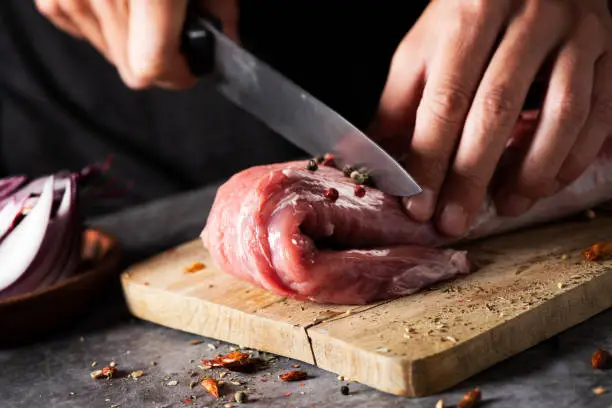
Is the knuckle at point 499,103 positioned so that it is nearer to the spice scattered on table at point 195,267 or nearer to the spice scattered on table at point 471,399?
the spice scattered on table at point 471,399

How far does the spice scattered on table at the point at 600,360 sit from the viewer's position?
5.32 feet

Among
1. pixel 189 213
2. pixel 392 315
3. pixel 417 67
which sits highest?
pixel 417 67

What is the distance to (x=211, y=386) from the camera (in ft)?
5.65

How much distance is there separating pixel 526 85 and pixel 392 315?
0.77 meters

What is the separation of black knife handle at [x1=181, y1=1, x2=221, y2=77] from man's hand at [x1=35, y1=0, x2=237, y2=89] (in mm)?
25

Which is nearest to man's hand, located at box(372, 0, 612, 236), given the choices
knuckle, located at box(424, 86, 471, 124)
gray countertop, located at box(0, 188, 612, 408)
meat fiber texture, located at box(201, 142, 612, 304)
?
knuckle, located at box(424, 86, 471, 124)

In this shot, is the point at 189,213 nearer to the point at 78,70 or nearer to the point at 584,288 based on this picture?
the point at 78,70

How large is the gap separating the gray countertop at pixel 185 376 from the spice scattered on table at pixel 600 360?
0.02 m

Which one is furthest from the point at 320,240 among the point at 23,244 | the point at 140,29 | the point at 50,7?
the point at 50,7

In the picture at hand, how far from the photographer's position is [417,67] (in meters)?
2.18

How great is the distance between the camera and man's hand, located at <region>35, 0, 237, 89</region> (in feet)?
8.12

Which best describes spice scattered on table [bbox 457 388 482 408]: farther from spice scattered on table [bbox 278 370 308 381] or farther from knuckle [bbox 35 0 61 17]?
knuckle [bbox 35 0 61 17]

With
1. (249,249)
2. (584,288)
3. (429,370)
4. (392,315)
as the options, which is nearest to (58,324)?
(249,249)

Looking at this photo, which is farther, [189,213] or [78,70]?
[78,70]
